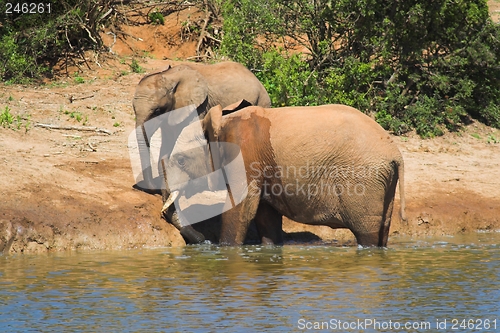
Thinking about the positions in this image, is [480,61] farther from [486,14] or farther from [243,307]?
[243,307]

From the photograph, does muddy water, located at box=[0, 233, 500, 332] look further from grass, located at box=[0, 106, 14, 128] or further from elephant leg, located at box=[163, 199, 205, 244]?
grass, located at box=[0, 106, 14, 128]

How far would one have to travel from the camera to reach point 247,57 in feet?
48.2

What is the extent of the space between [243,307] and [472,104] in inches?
346

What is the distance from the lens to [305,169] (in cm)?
954

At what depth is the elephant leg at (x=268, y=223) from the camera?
1024cm

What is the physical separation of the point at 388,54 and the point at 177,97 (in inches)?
194

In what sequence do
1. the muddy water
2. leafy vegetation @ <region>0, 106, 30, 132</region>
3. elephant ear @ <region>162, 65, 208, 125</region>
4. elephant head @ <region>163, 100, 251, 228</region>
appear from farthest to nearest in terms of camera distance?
leafy vegetation @ <region>0, 106, 30, 132</region>
elephant ear @ <region>162, 65, 208, 125</region>
elephant head @ <region>163, 100, 251, 228</region>
the muddy water

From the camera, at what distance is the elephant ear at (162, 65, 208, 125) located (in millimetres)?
10789

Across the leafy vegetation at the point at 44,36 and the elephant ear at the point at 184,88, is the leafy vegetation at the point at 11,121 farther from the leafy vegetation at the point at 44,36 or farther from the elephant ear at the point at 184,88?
the elephant ear at the point at 184,88

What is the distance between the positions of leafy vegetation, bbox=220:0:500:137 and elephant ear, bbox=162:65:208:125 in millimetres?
3146

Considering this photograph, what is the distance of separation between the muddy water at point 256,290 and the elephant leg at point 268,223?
234mm

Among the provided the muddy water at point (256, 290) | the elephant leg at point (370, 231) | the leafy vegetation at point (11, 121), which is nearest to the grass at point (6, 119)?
the leafy vegetation at point (11, 121)

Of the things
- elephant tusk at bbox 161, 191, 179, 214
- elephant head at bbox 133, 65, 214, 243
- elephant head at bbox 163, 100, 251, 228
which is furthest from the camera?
elephant head at bbox 133, 65, 214, 243

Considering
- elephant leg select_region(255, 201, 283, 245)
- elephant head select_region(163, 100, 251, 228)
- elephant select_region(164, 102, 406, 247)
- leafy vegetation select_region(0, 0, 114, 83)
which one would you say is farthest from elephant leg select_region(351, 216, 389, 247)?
leafy vegetation select_region(0, 0, 114, 83)
